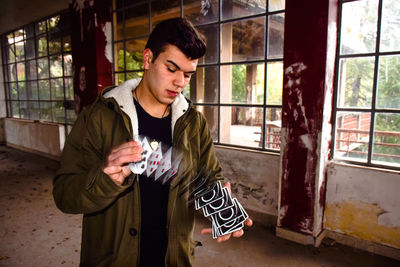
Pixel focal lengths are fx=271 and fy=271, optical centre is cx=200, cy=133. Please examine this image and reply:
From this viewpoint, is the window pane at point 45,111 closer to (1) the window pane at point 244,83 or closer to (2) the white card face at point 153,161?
(1) the window pane at point 244,83

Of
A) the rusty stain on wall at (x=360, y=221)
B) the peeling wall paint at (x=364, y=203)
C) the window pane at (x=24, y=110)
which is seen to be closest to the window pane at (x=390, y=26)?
the peeling wall paint at (x=364, y=203)

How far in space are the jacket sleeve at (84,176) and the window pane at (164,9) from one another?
2713mm

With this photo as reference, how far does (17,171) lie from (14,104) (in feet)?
9.50

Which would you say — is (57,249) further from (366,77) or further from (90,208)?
(366,77)

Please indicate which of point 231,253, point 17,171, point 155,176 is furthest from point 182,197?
point 17,171

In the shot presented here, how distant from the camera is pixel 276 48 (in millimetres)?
2555

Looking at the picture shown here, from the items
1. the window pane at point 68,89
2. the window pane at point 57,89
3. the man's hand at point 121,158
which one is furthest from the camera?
the window pane at point 57,89

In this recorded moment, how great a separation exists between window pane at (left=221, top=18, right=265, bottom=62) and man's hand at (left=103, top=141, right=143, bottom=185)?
7.34 ft

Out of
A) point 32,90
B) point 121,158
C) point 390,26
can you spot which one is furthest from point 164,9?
point 32,90

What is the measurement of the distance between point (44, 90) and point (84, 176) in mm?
5691

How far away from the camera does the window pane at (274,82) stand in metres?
2.57

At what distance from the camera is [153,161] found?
1.01 metres

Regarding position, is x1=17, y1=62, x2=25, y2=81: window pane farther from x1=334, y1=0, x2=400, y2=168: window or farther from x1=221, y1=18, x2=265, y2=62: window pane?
x1=334, y1=0, x2=400, y2=168: window

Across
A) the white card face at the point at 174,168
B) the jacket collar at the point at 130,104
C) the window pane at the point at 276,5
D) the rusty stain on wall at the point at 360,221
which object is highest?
the window pane at the point at 276,5
